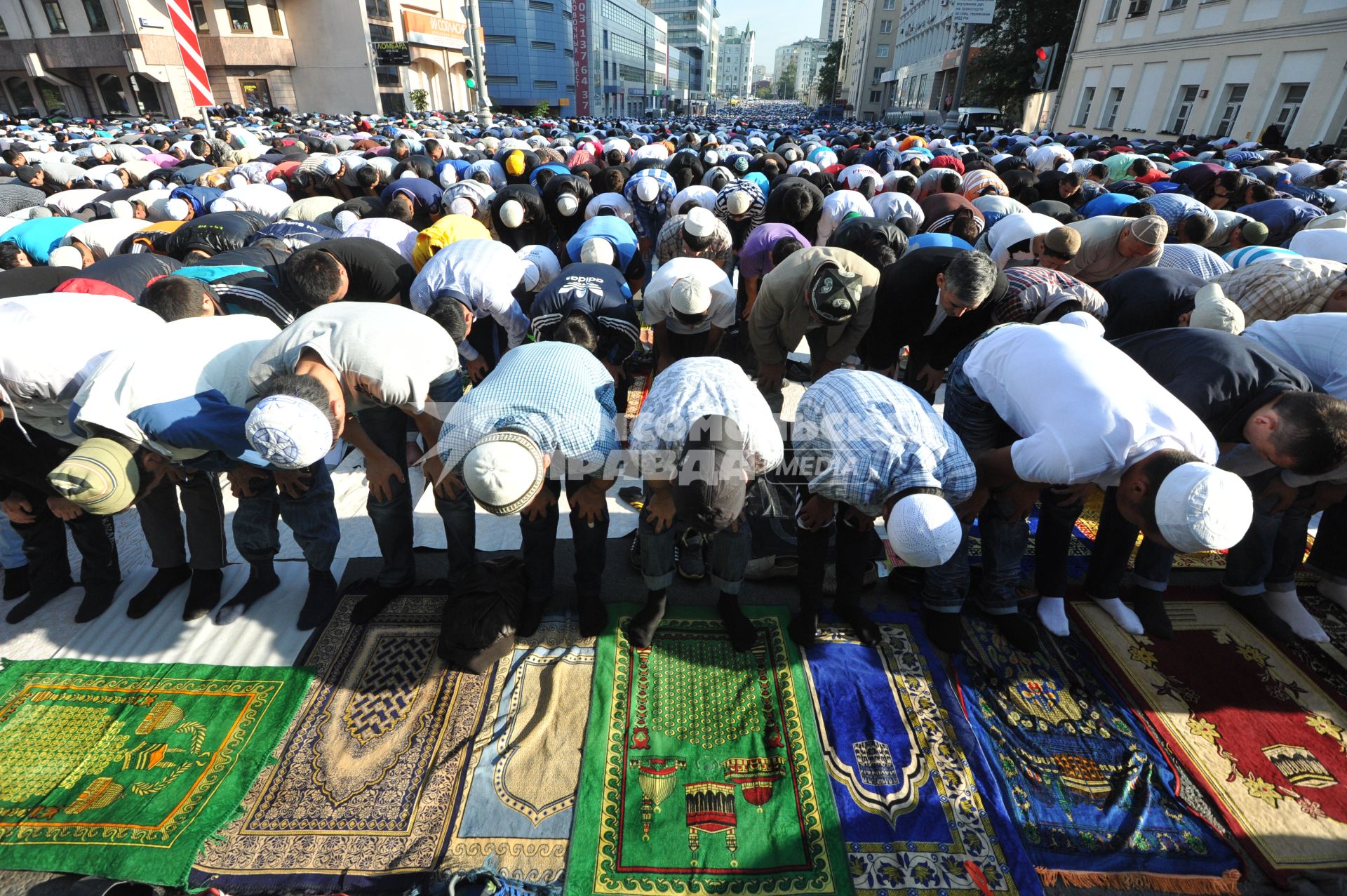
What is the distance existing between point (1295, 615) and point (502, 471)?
3.24 meters

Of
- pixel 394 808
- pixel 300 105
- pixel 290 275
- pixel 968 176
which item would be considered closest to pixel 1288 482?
pixel 394 808

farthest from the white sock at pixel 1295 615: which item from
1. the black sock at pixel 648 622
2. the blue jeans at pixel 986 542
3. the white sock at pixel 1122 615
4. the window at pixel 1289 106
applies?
the window at pixel 1289 106

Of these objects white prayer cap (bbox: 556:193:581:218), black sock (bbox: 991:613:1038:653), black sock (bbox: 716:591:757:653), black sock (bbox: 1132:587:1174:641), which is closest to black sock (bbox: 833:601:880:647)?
black sock (bbox: 716:591:757:653)

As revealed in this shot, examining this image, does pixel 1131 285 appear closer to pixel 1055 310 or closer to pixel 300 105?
pixel 1055 310

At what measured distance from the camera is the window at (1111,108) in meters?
19.3

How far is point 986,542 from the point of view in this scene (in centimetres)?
247

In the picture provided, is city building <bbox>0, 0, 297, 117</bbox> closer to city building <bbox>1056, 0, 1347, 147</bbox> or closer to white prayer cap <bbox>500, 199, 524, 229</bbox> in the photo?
white prayer cap <bbox>500, 199, 524, 229</bbox>

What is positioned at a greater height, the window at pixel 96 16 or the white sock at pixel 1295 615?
the window at pixel 96 16

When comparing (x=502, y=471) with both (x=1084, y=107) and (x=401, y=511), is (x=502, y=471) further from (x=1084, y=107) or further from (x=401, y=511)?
(x=1084, y=107)

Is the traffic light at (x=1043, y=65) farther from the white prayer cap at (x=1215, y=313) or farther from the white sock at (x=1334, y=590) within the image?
the white sock at (x=1334, y=590)

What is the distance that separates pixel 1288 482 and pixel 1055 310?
1213 millimetres

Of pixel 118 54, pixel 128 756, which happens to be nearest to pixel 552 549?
pixel 128 756

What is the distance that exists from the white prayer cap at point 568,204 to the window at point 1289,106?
54.9 ft

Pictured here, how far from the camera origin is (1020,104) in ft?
85.0
